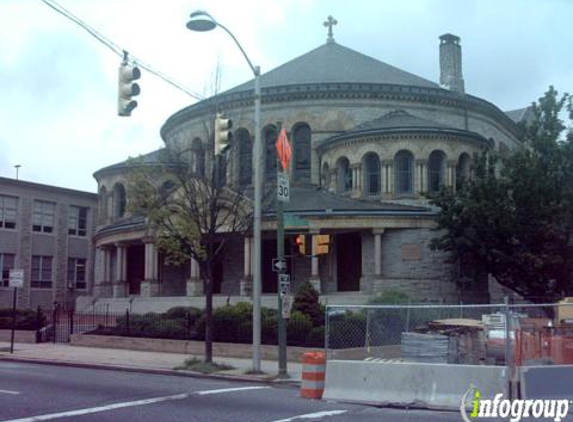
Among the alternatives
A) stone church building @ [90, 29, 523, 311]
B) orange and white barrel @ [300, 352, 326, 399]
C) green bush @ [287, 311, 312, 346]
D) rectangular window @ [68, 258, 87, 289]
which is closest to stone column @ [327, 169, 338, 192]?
stone church building @ [90, 29, 523, 311]

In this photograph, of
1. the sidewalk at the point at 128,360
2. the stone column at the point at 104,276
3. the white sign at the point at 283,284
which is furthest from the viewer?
the stone column at the point at 104,276

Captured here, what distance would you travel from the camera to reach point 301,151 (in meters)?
44.6

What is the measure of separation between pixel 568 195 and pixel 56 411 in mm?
24882

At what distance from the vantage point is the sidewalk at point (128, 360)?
19.9 m

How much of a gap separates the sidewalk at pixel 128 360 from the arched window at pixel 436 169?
19.5 m

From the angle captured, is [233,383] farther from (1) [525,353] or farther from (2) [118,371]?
(1) [525,353]

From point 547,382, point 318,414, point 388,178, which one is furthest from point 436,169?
point 318,414

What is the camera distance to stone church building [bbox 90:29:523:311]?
37.0 m

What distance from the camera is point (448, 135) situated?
4000 cm

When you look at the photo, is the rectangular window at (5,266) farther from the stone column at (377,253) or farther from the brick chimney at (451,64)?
the brick chimney at (451,64)

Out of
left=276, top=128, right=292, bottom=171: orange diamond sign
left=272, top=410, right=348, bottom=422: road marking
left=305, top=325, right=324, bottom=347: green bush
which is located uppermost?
left=276, top=128, right=292, bottom=171: orange diamond sign

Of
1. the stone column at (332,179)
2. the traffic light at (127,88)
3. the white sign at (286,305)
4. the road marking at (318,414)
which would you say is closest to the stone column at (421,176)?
the stone column at (332,179)

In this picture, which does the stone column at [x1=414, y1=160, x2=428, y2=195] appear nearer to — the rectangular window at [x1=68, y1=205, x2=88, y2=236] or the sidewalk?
the sidewalk

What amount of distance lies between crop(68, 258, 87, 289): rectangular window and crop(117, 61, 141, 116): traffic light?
1630 inches
